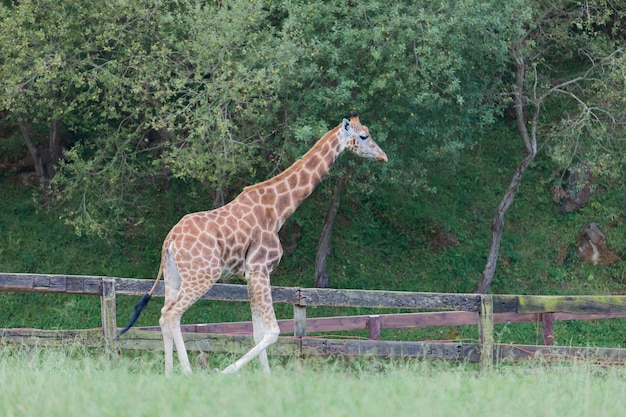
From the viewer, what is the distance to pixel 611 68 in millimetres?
17969

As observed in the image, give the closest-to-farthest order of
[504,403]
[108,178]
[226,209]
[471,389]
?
1. [504,403]
2. [471,389]
3. [226,209]
4. [108,178]

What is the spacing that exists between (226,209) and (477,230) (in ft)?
41.5

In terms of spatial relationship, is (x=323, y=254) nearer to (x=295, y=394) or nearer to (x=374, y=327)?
(x=374, y=327)

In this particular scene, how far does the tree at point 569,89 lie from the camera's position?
17.8 meters

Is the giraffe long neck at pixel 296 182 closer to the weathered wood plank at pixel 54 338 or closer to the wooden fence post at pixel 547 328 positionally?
the weathered wood plank at pixel 54 338

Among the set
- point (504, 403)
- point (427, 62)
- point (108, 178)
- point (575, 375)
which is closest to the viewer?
point (504, 403)

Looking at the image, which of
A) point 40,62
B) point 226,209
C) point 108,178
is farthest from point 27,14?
Result: point 226,209

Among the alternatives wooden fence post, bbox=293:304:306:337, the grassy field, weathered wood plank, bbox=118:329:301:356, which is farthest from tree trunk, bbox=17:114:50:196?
the grassy field

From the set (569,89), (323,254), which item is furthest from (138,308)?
(569,89)

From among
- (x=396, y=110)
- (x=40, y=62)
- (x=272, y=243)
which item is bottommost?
(x=272, y=243)

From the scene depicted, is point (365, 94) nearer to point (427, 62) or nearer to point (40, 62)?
point (427, 62)

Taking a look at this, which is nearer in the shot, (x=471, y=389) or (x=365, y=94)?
(x=471, y=389)

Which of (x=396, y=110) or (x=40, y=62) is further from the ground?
(x=40, y=62)

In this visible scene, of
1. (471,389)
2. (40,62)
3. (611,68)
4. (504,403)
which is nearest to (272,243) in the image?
(471,389)
